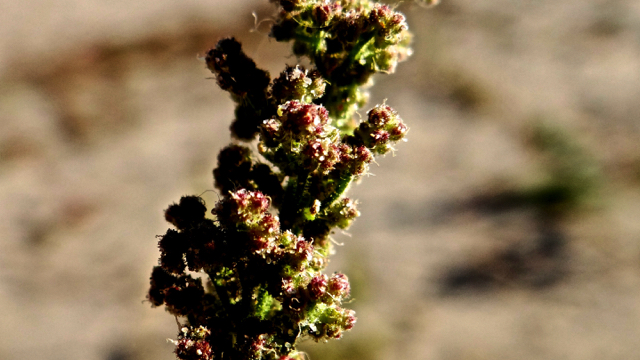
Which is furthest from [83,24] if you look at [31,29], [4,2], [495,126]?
[495,126]

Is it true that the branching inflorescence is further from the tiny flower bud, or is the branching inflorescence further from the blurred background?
the blurred background

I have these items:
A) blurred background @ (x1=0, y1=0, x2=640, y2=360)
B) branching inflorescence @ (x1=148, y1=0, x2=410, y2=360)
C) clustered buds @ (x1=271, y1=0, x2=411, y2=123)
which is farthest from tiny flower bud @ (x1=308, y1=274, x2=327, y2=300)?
A: blurred background @ (x1=0, y1=0, x2=640, y2=360)

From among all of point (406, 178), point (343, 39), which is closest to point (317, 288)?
point (343, 39)

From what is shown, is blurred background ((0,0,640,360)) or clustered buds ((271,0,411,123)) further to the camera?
blurred background ((0,0,640,360))

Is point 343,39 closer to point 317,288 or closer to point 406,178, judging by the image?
point 317,288

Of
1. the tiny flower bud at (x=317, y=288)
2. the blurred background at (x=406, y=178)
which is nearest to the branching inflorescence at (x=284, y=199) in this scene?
the tiny flower bud at (x=317, y=288)

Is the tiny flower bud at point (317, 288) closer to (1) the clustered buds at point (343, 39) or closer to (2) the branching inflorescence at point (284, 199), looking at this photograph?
(2) the branching inflorescence at point (284, 199)
